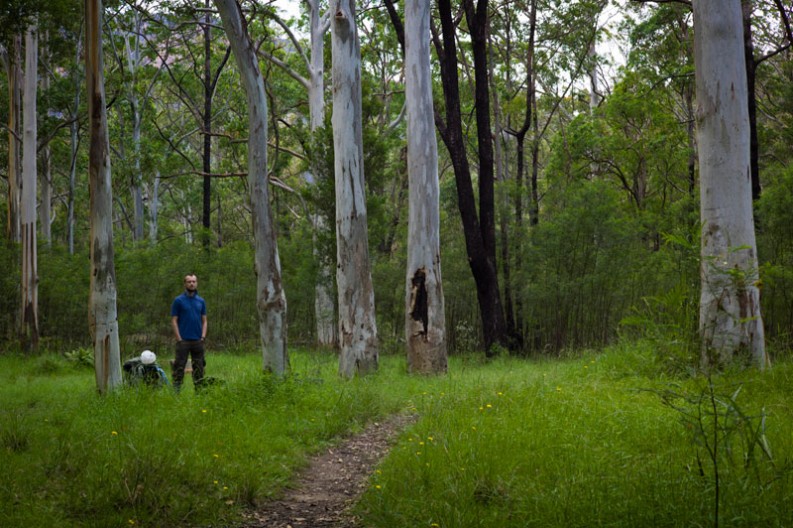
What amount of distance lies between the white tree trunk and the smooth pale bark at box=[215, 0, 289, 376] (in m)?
7.38

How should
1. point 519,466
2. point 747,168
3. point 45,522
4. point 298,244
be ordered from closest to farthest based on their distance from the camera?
point 45,522
point 519,466
point 747,168
point 298,244

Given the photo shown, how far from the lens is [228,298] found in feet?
60.6

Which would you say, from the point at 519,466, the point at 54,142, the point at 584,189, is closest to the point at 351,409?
the point at 519,466

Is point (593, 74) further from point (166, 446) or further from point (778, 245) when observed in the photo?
point (166, 446)

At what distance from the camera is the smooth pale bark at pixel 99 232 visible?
8.56m

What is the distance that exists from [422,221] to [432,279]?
3.48 feet

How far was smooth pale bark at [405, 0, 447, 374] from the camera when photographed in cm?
1248

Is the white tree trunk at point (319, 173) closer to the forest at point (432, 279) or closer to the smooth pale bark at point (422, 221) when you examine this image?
the forest at point (432, 279)

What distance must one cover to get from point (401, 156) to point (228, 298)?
10258 millimetres

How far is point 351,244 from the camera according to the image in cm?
1144

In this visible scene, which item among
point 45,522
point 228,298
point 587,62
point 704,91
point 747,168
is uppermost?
point 587,62

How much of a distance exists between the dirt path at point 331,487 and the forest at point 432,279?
190mm

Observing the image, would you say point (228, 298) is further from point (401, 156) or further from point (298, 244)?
point (401, 156)

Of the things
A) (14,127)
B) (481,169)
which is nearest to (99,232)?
(481,169)
